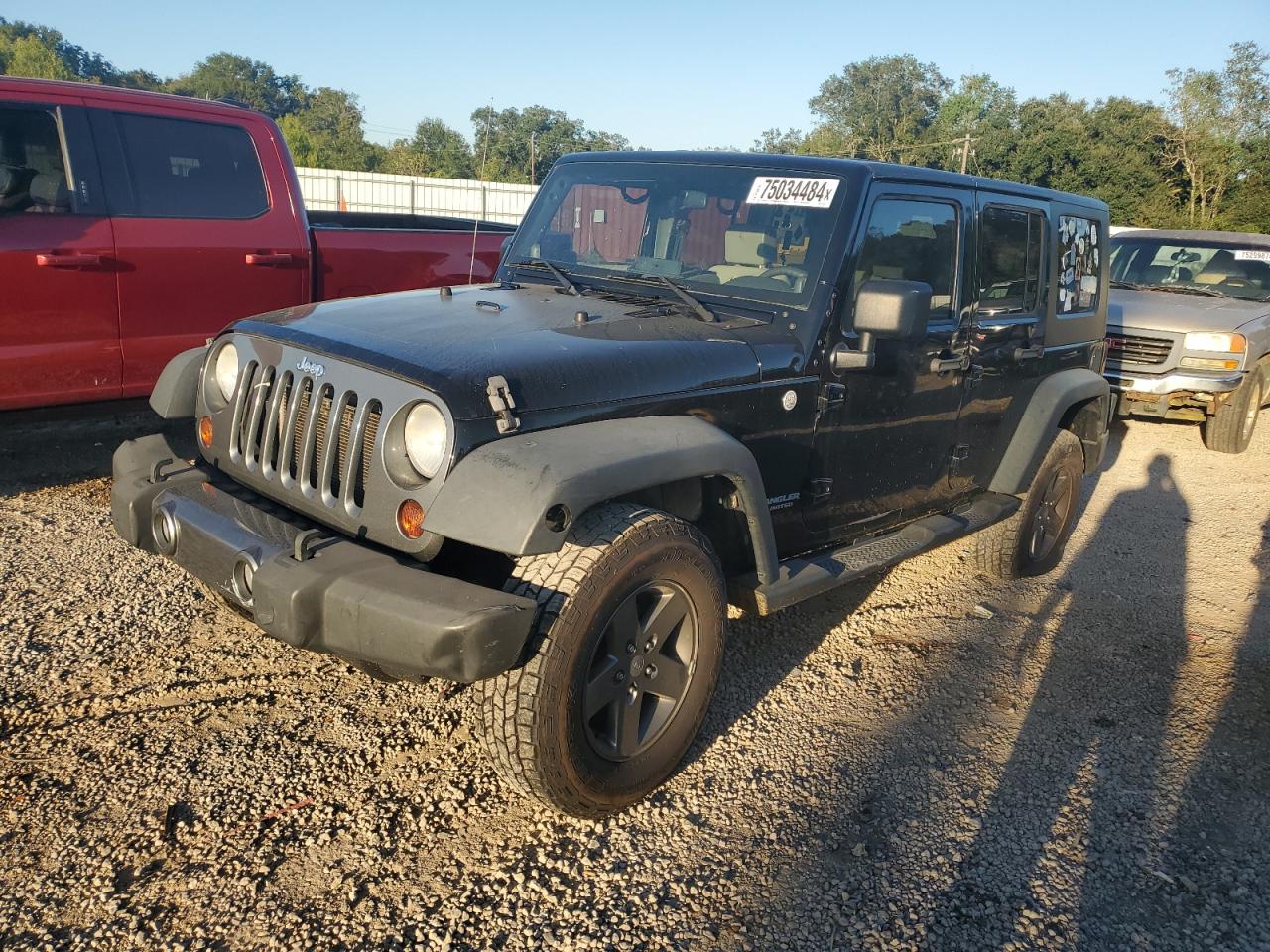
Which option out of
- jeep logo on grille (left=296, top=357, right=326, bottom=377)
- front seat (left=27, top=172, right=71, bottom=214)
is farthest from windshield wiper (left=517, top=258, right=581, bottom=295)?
front seat (left=27, top=172, right=71, bottom=214)

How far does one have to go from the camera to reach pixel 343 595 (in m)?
2.45

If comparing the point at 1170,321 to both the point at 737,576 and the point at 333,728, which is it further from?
the point at 333,728

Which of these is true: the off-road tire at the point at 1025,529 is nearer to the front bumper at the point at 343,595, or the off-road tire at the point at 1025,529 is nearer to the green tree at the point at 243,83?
the front bumper at the point at 343,595

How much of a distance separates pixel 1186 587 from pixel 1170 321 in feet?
14.1

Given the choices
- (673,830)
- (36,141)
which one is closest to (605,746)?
(673,830)

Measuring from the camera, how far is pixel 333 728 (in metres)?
3.26

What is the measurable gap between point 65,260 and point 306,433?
2.87m

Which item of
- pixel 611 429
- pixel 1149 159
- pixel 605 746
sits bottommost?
pixel 605 746

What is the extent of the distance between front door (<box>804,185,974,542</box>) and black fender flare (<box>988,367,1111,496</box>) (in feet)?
1.71

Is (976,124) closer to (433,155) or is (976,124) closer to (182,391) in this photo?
(433,155)

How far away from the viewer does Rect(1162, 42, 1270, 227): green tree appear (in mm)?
35500

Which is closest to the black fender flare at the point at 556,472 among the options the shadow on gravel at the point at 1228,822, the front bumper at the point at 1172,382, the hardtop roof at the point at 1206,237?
the shadow on gravel at the point at 1228,822

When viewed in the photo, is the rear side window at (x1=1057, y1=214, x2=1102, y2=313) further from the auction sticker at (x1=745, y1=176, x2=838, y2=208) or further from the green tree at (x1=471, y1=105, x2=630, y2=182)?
the green tree at (x1=471, y1=105, x2=630, y2=182)

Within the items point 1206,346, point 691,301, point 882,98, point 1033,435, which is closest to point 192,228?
point 691,301
